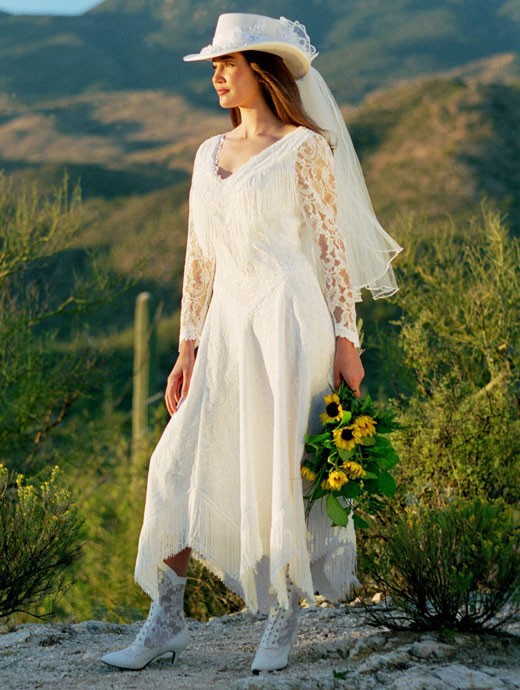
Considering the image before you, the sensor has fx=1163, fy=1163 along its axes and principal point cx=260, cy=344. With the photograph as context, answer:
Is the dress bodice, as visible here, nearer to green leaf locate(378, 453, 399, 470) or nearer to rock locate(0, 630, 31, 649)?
green leaf locate(378, 453, 399, 470)

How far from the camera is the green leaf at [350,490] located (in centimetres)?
390

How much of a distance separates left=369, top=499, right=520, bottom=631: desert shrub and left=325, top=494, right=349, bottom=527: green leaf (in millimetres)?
423

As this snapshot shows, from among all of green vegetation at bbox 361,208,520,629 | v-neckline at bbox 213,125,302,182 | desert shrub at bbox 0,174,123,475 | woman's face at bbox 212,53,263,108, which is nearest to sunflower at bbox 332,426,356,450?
green vegetation at bbox 361,208,520,629

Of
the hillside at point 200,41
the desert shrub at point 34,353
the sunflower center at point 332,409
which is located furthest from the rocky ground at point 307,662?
the hillside at point 200,41

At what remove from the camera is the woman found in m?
3.90

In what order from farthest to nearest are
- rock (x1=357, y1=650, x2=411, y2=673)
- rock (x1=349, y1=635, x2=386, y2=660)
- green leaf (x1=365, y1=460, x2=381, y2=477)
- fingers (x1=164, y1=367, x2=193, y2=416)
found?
1. fingers (x1=164, y1=367, x2=193, y2=416)
2. rock (x1=349, y1=635, x2=386, y2=660)
3. green leaf (x1=365, y1=460, x2=381, y2=477)
4. rock (x1=357, y1=650, x2=411, y2=673)

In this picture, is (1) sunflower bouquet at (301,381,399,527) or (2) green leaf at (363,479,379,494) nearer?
(1) sunflower bouquet at (301,381,399,527)

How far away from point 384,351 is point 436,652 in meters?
5.71

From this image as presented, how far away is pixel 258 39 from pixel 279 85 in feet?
0.59

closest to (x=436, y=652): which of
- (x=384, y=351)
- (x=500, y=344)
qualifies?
(x=500, y=344)

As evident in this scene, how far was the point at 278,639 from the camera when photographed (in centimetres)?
396

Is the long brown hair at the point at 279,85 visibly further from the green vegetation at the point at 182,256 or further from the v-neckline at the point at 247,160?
the green vegetation at the point at 182,256

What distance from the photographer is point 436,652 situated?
155 inches

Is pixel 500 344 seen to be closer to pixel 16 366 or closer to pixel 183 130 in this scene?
pixel 16 366
